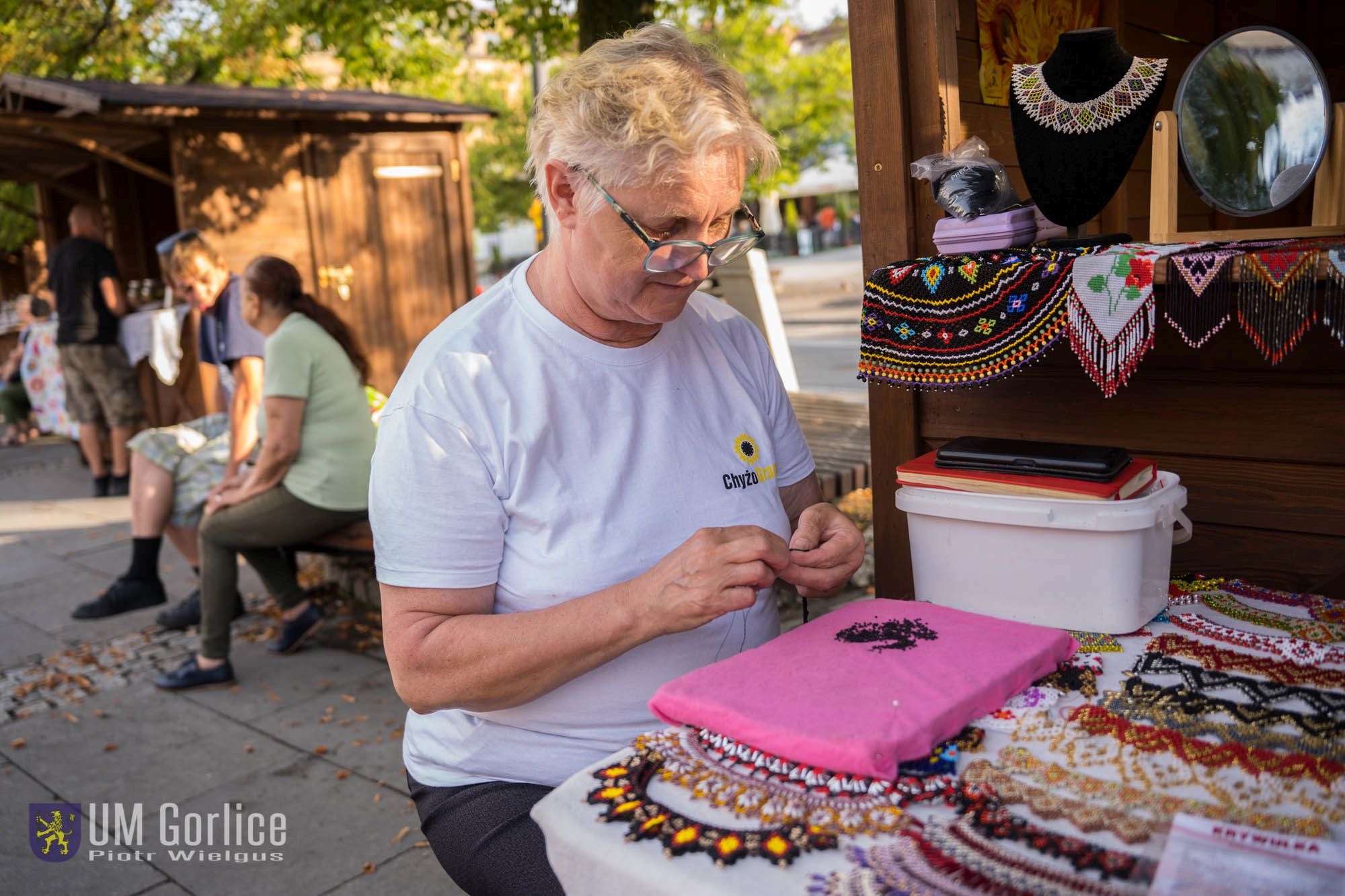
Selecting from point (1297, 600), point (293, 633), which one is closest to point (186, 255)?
point (293, 633)

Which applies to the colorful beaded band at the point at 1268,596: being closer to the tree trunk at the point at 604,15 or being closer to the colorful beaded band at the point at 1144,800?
the colorful beaded band at the point at 1144,800

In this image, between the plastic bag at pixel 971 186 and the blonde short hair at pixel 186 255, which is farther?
the blonde short hair at pixel 186 255

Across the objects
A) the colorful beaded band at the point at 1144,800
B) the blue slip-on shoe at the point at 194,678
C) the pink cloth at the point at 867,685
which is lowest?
the blue slip-on shoe at the point at 194,678

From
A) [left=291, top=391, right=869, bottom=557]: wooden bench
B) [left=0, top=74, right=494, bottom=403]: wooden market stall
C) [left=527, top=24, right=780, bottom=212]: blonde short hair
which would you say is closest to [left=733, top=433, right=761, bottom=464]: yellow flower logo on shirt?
[left=527, top=24, right=780, bottom=212]: blonde short hair

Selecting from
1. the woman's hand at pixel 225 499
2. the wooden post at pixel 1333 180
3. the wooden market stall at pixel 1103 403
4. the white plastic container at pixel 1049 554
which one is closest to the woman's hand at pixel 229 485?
the woman's hand at pixel 225 499

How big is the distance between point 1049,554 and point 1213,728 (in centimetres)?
44

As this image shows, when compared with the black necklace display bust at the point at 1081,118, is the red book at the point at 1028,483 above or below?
below

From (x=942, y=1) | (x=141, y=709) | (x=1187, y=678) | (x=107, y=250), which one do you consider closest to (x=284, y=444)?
(x=141, y=709)

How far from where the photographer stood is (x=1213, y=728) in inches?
51.0

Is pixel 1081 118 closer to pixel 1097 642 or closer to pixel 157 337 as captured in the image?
pixel 1097 642

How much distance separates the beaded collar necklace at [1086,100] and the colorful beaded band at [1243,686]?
934 mm

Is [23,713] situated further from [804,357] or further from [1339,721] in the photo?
[804,357]

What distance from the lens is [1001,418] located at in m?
2.30

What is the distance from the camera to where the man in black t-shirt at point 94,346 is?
738 cm
